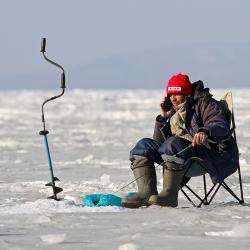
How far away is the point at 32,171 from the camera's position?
37.6ft

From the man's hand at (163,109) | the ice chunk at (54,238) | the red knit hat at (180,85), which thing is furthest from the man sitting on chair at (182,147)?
the ice chunk at (54,238)

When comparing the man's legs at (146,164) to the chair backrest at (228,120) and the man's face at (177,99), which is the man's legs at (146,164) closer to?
the chair backrest at (228,120)

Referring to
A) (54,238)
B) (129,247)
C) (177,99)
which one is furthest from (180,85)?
(129,247)

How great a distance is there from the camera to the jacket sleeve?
639cm

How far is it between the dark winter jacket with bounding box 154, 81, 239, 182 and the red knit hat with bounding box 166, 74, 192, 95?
5 centimetres

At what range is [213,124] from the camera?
644 centimetres

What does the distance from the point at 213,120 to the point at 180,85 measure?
0.41 metres

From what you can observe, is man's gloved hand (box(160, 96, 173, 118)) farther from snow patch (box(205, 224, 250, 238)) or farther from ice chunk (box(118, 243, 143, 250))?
ice chunk (box(118, 243, 143, 250))

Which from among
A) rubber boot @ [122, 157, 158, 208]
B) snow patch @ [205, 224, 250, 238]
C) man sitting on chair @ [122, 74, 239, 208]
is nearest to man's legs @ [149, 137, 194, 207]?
man sitting on chair @ [122, 74, 239, 208]

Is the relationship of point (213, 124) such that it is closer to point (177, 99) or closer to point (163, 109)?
point (177, 99)

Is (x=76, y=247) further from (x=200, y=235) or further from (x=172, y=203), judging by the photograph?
(x=172, y=203)

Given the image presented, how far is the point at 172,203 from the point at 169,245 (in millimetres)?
1992

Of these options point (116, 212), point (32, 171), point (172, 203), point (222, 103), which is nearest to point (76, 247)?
point (116, 212)

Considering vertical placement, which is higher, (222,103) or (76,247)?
(222,103)
